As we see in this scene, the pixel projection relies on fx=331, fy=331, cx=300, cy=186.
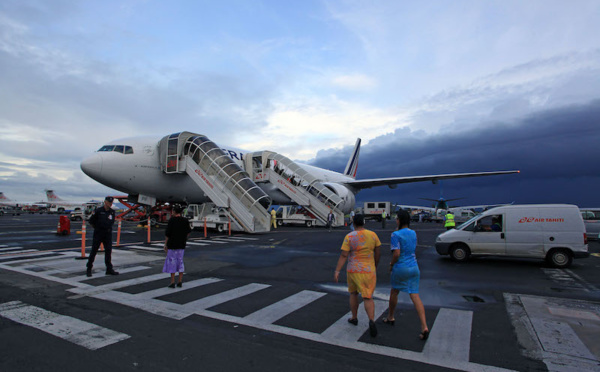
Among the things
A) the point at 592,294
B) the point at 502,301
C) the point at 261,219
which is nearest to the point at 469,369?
the point at 502,301

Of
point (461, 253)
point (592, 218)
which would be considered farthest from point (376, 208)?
point (461, 253)

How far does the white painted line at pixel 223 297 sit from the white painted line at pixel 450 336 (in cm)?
327

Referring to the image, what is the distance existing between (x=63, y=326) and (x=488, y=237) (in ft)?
34.4

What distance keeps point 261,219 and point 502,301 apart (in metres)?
14.3

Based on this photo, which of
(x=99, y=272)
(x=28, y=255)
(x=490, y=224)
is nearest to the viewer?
(x=99, y=272)

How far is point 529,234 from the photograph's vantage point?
9672mm

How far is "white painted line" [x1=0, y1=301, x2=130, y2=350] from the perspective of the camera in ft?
12.8

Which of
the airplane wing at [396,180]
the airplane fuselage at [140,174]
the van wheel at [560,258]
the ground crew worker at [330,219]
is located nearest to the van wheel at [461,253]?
the van wheel at [560,258]

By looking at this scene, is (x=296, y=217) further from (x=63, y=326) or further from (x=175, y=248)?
(x=63, y=326)

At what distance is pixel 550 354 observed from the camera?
3.65m

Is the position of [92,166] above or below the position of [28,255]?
above

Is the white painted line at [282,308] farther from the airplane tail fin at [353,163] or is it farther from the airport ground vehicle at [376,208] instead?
the airplane tail fin at [353,163]

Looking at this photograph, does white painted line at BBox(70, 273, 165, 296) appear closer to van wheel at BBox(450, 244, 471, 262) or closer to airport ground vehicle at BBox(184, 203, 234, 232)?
van wheel at BBox(450, 244, 471, 262)

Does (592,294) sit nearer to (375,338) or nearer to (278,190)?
(375,338)
